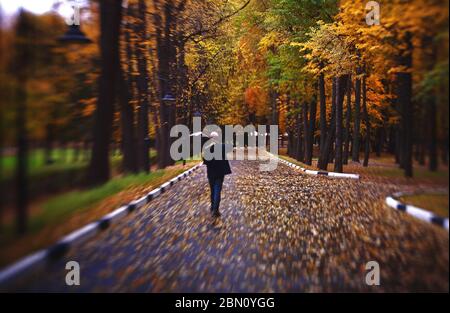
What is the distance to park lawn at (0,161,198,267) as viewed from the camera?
5387 millimetres

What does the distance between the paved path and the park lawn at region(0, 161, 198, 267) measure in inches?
15.1

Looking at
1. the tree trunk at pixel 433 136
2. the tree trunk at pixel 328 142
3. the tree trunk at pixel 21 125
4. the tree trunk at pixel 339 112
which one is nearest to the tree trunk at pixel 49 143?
the tree trunk at pixel 21 125

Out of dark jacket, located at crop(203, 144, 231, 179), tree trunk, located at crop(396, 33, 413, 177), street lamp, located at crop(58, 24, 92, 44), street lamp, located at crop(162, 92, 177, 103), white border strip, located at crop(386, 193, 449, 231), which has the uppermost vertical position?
street lamp, located at crop(58, 24, 92, 44)

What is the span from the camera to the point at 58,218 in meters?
6.70

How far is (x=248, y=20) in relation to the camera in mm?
32438

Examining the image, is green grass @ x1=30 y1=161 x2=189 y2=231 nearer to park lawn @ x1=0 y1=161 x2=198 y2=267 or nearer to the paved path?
park lawn @ x1=0 y1=161 x2=198 y2=267

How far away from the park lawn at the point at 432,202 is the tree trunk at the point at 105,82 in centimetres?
675

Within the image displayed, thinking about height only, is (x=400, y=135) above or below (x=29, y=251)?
above

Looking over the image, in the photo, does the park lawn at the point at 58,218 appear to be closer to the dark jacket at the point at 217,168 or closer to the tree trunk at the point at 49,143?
the tree trunk at the point at 49,143

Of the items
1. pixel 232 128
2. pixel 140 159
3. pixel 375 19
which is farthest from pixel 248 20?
pixel 232 128

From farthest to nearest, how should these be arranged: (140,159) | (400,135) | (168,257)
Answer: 1. (140,159)
2. (400,135)
3. (168,257)

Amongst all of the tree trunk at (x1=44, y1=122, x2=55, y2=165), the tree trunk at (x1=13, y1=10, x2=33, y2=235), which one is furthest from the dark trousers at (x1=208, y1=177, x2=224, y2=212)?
the tree trunk at (x1=13, y1=10, x2=33, y2=235)

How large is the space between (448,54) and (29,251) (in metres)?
6.51
